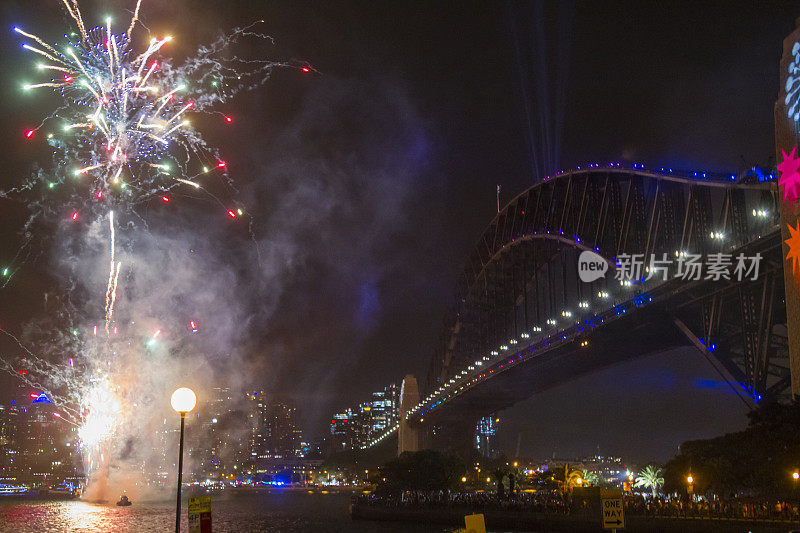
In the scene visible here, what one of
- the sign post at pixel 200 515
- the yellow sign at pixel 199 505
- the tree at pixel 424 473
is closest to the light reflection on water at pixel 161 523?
the tree at pixel 424 473

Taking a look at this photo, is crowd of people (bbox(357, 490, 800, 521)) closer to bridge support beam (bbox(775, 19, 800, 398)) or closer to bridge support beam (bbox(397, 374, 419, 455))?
bridge support beam (bbox(775, 19, 800, 398))

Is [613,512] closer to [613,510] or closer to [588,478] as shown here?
[613,510]

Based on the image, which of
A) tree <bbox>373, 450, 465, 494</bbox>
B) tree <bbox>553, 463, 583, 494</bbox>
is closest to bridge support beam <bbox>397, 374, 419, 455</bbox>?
tree <bbox>373, 450, 465, 494</bbox>

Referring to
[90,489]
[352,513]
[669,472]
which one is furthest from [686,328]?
[90,489]

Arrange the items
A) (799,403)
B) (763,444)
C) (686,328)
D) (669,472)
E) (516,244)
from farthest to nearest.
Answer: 1. (516,244)
2. (669,472)
3. (686,328)
4. (763,444)
5. (799,403)

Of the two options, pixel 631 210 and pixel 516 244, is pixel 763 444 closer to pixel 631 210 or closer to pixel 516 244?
pixel 631 210
